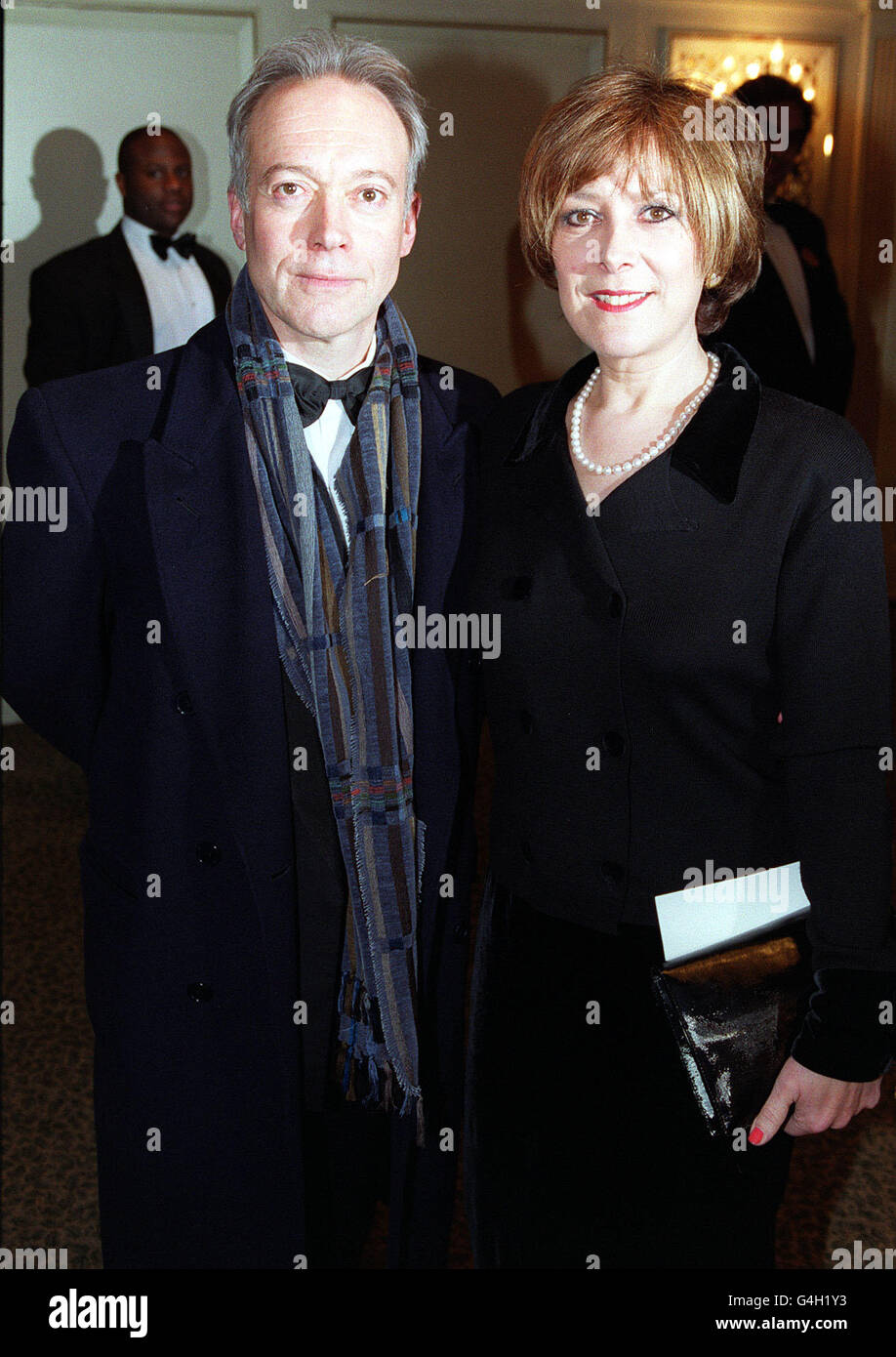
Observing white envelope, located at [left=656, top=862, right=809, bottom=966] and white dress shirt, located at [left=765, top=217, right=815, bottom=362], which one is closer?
white envelope, located at [left=656, top=862, right=809, bottom=966]

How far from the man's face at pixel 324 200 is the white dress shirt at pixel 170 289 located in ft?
10.1

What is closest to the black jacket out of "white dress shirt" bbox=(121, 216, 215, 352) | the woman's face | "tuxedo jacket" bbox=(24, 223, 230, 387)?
the woman's face

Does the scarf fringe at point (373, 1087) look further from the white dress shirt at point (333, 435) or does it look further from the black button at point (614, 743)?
the white dress shirt at point (333, 435)

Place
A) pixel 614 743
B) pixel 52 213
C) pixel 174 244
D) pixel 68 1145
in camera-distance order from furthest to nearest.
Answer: pixel 52 213, pixel 174 244, pixel 68 1145, pixel 614 743

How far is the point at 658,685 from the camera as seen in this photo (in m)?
1.44

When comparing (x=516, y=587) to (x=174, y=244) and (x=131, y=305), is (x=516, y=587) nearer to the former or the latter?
(x=131, y=305)

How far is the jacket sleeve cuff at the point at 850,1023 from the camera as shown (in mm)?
1411

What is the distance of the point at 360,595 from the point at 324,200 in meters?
0.46

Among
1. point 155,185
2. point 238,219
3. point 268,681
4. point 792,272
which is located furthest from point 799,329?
point 268,681

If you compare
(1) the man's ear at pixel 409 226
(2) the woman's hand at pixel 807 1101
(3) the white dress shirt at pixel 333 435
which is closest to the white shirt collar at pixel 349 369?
(3) the white dress shirt at pixel 333 435

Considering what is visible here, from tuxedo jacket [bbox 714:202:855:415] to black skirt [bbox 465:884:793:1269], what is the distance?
7.91 ft

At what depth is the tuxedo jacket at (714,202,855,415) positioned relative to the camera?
12.0 ft

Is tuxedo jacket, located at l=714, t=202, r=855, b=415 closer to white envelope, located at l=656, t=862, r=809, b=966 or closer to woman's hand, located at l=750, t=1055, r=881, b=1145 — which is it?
white envelope, located at l=656, t=862, r=809, b=966

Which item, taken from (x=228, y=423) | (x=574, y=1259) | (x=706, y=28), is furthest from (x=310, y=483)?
(x=706, y=28)
